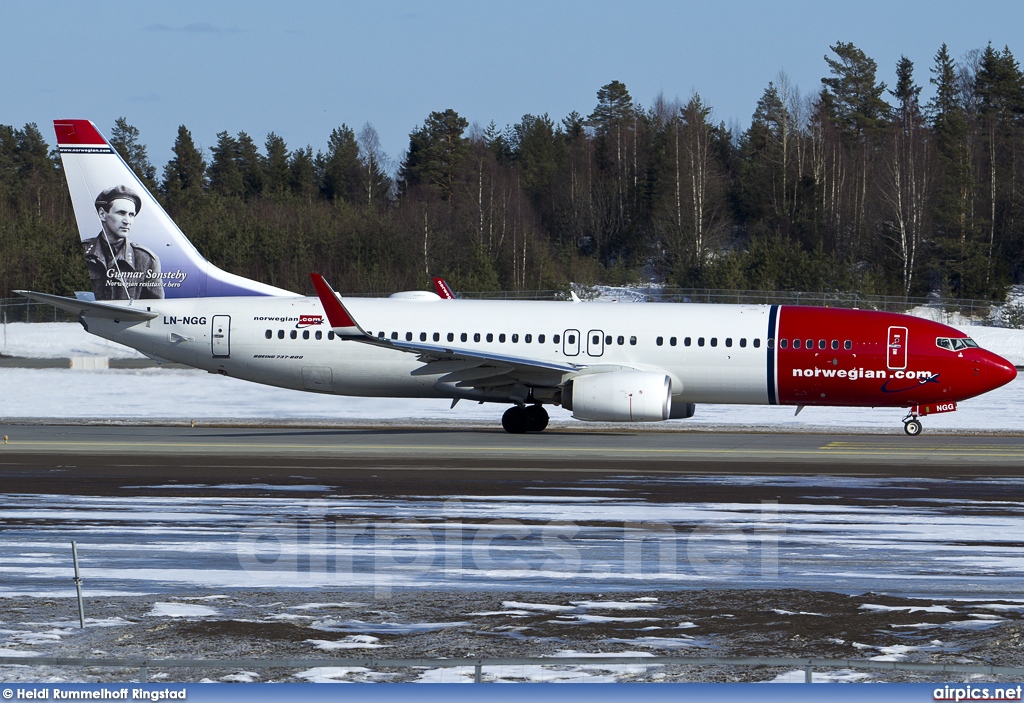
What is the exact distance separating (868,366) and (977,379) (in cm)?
255

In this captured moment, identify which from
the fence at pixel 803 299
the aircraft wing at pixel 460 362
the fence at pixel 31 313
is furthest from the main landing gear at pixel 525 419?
the fence at pixel 31 313

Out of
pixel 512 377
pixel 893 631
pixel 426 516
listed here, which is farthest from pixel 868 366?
pixel 893 631

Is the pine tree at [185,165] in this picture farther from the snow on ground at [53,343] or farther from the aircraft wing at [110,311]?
the aircraft wing at [110,311]

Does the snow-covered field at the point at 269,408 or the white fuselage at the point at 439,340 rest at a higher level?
the white fuselage at the point at 439,340

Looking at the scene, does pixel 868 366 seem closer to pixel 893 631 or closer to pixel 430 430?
pixel 430 430

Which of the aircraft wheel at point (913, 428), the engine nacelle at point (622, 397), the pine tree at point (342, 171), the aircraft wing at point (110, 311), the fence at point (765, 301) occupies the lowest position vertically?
the aircraft wheel at point (913, 428)

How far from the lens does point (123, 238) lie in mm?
32469

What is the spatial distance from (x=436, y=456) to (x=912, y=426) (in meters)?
12.2

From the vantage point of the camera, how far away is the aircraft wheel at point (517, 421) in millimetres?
30203

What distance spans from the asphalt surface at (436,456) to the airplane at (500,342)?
1.04 metres

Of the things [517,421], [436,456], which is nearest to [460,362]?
[517,421]

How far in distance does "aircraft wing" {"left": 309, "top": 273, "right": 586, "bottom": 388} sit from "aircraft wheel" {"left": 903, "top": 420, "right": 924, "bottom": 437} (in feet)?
25.3

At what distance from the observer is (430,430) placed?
102ft

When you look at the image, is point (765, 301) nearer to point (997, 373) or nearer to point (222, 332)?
point (997, 373)
